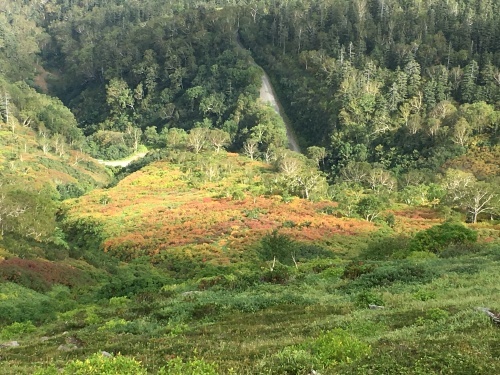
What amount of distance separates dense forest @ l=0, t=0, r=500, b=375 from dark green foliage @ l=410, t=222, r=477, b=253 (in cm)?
21

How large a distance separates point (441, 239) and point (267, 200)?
127ft

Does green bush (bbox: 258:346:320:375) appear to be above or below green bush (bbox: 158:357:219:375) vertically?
below

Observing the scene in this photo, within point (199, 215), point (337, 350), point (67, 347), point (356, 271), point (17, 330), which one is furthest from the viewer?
point (199, 215)

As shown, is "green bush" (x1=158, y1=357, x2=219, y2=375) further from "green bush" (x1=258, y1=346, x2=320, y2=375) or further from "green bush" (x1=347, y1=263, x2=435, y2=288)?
"green bush" (x1=347, y1=263, x2=435, y2=288)

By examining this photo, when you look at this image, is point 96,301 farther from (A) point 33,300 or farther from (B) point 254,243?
(B) point 254,243

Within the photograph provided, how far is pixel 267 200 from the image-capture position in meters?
78.0

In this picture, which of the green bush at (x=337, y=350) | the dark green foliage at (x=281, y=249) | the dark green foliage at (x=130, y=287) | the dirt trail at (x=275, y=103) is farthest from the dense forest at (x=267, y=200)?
the dirt trail at (x=275, y=103)

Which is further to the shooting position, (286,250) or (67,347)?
(286,250)

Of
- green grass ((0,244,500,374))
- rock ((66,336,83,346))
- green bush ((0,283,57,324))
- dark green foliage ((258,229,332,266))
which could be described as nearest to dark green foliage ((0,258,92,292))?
green bush ((0,283,57,324))

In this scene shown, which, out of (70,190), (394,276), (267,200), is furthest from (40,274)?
(70,190)

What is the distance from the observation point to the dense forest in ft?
52.3

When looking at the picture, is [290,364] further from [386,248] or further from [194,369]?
[386,248]

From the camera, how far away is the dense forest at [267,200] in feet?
52.3

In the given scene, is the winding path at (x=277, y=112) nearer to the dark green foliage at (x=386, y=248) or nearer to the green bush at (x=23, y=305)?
the dark green foliage at (x=386, y=248)
